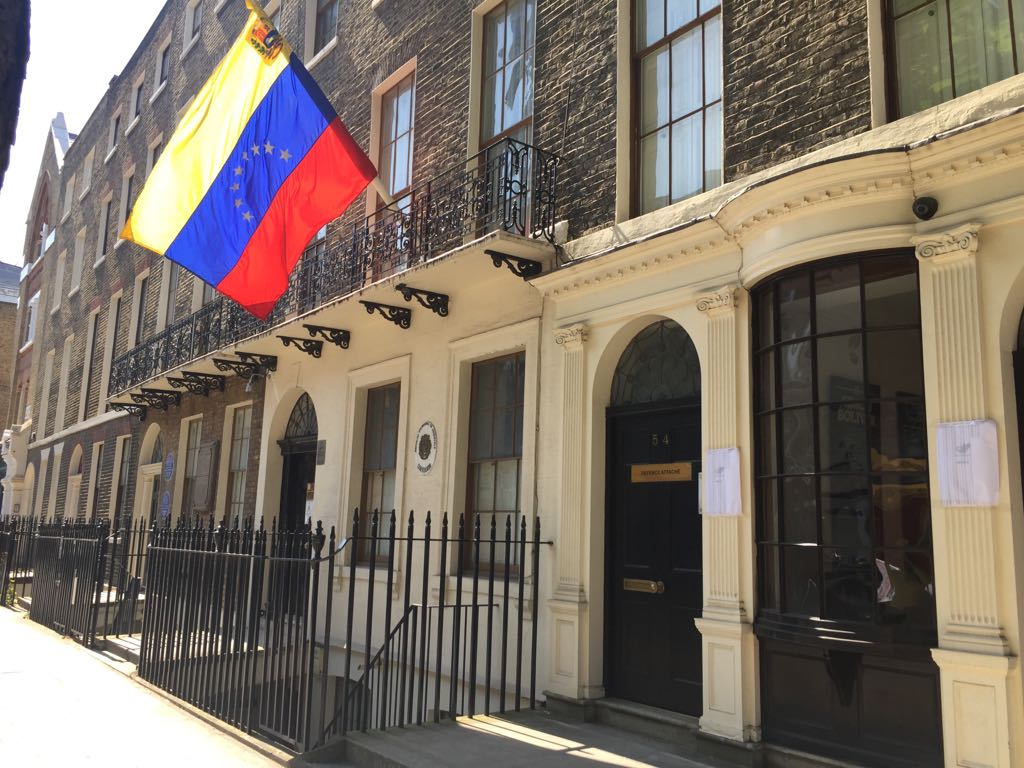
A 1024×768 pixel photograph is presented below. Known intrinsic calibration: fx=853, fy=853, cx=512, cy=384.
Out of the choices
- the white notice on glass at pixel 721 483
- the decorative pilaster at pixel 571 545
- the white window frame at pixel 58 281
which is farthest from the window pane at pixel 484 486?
the white window frame at pixel 58 281

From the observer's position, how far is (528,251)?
318 inches

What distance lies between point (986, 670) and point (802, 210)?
118 inches

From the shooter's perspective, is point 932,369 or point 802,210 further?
point 802,210

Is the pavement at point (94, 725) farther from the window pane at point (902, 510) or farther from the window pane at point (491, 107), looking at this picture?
the window pane at point (491, 107)

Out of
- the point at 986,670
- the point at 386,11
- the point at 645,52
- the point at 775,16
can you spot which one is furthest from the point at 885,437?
the point at 386,11

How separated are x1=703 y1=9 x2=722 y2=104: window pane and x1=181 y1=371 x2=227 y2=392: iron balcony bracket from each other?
34.4 ft

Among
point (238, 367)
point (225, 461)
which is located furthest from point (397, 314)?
point (225, 461)

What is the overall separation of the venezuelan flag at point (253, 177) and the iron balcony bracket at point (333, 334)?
70.8 inches

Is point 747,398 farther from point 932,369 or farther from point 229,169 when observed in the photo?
point 229,169

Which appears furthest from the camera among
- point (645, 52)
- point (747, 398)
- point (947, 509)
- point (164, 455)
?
point (164, 455)

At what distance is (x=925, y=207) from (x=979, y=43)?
4.02 feet

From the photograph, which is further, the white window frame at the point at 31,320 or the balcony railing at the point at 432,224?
the white window frame at the point at 31,320

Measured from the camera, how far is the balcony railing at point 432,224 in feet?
27.7

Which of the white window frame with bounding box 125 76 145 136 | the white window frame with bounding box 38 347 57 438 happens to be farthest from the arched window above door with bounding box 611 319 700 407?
the white window frame with bounding box 38 347 57 438
